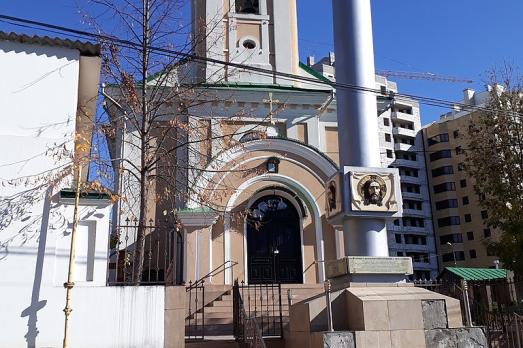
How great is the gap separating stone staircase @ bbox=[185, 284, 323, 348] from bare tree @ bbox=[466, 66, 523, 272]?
6.62 metres

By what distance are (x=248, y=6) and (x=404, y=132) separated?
5933cm

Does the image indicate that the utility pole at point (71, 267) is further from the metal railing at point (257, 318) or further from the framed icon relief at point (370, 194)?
the framed icon relief at point (370, 194)

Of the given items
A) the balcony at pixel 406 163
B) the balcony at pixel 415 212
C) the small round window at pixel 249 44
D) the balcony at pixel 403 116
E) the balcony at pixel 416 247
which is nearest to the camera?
the small round window at pixel 249 44

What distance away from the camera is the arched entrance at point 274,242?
1889 centimetres

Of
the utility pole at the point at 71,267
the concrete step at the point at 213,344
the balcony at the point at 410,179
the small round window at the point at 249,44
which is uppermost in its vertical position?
the balcony at the point at 410,179

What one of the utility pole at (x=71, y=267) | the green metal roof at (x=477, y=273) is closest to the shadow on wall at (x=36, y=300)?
the utility pole at (x=71, y=267)

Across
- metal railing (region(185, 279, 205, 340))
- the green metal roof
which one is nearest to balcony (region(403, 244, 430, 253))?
the green metal roof

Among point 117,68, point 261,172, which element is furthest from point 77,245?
point 261,172

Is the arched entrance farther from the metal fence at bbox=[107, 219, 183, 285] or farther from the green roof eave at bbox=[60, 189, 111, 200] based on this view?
the green roof eave at bbox=[60, 189, 111, 200]

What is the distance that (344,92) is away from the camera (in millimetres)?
11656

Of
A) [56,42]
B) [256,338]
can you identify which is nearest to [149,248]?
[256,338]

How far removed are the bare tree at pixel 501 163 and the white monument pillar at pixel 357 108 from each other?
8.50 meters

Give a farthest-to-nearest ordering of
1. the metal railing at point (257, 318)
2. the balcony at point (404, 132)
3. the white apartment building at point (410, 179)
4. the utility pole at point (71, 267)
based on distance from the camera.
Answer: the balcony at point (404, 132) → the white apartment building at point (410, 179) → the metal railing at point (257, 318) → the utility pole at point (71, 267)

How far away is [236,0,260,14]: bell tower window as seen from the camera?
954 inches
